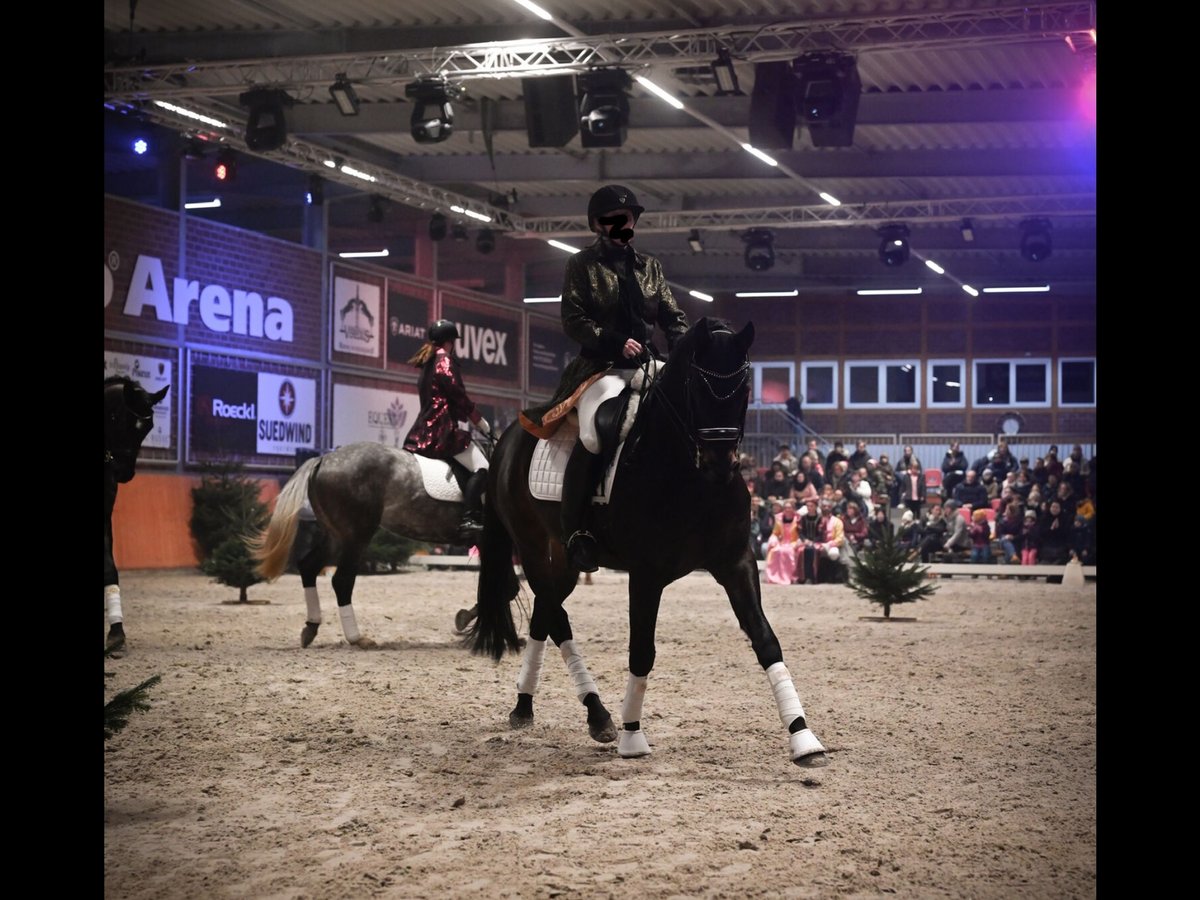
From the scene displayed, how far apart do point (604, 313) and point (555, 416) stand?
56 centimetres

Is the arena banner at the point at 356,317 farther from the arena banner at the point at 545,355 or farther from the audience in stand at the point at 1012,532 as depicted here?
the audience in stand at the point at 1012,532

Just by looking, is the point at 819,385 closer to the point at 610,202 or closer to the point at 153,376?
the point at 153,376

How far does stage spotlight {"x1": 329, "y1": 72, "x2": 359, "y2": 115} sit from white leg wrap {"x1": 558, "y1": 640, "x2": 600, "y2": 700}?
37.8 ft

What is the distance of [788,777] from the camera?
5.49m

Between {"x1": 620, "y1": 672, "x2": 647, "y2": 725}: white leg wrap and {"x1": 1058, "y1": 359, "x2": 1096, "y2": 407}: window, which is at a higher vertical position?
{"x1": 1058, "y1": 359, "x2": 1096, "y2": 407}: window

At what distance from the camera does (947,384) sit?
35719 mm

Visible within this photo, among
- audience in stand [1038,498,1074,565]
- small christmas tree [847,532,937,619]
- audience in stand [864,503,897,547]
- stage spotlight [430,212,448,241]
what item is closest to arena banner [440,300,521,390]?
stage spotlight [430,212,448,241]

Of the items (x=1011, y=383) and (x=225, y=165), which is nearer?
(x=225, y=165)

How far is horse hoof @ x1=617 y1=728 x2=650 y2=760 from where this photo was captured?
19.5ft

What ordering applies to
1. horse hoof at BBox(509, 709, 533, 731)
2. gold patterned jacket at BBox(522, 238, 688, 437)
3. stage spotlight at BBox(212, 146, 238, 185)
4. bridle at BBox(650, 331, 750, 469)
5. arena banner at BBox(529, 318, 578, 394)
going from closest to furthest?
bridle at BBox(650, 331, 750, 469), gold patterned jacket at BBox(522, 238, 688, 437), horse hoof at BBox(509, 709, 533, 731), stage spotlight at BBox(212, 146, 238, 185), arena banner at BBox(529, 318, 578, 394)

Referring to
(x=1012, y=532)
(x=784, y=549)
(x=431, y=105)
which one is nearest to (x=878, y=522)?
(x=1012, y=532)

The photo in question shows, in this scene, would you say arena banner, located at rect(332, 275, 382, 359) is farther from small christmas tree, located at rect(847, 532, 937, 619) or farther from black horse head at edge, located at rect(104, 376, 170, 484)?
black horse head at edge, located at rect(104, 376, 170, 484)

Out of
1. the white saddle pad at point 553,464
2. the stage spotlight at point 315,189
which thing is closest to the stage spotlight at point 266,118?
the stage spotlight at point 315,189
